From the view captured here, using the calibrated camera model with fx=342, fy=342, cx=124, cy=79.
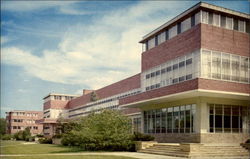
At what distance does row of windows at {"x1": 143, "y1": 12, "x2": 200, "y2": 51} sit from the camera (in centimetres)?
2865

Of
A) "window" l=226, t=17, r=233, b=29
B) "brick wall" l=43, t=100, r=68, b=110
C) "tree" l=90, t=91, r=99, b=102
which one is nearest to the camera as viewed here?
"window" l=226, t=17, r=233, b=29

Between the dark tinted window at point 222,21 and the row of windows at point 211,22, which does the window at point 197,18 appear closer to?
the row of windows at point 211,22

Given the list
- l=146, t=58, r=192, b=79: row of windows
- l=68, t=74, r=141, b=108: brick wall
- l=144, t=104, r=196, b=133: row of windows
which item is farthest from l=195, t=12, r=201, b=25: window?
l=68, t=74, r=141, b=108: brick wall

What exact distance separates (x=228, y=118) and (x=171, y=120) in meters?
5.34

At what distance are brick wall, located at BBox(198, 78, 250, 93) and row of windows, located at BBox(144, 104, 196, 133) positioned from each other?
311cm

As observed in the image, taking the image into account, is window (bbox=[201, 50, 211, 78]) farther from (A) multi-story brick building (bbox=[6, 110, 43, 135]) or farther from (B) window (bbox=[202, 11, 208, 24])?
(A) multi-story brick building (bbox=[6, 110, 43, 135])

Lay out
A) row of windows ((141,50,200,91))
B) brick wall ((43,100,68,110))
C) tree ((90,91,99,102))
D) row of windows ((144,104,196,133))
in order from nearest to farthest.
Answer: row of windows ((141,50,200,91)) → row of windows ((144,104,196,133)) → tree ((90,91,99,102)) → brick wall ((43,100,68,110))

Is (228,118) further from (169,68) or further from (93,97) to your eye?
(93,97)

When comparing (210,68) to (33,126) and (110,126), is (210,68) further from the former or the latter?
(33,126)

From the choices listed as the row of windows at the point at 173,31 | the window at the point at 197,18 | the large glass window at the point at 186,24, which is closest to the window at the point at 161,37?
the row of windows at the point at 173,31

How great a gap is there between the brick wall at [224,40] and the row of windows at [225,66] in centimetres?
45

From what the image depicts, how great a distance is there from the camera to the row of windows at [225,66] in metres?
26.9

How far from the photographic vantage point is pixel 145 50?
36.6 meters

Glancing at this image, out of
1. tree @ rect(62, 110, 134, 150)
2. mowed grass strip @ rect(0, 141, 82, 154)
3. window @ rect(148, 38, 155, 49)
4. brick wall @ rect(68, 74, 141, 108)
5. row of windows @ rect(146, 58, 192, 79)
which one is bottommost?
mowed grass strip @ rect(0, 141, 82, 154)
